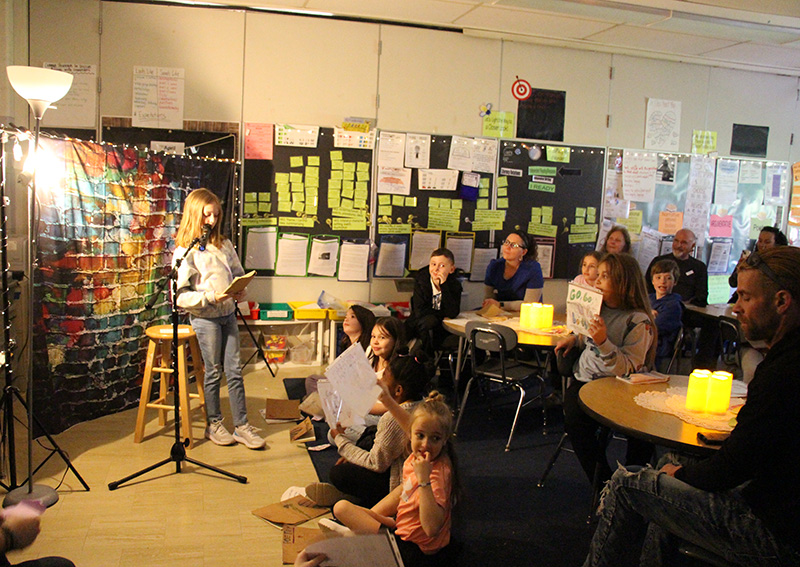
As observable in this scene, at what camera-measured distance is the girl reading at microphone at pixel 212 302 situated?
3717 mm

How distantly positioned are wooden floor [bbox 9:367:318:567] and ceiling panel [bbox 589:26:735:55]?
4.40 m

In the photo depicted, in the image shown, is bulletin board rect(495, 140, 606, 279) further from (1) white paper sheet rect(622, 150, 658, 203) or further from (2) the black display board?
(2) the black display board

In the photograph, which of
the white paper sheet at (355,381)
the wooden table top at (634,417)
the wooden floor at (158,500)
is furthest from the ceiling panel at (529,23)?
the white paper sheet at (355,381)

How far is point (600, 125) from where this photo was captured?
645cm

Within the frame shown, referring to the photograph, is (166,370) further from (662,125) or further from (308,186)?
(662,125)

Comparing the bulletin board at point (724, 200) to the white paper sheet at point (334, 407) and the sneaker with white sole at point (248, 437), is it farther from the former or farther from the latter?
the white paper sheet at point (334, 407)

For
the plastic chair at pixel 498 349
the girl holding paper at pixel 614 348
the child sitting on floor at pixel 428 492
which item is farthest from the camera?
the plastic chair at pixel 498 349

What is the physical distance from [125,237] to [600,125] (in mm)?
4506

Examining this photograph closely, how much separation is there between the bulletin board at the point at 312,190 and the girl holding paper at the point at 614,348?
3.02m

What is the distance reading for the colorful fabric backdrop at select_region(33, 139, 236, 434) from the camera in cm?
376

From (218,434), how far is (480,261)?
3157mm

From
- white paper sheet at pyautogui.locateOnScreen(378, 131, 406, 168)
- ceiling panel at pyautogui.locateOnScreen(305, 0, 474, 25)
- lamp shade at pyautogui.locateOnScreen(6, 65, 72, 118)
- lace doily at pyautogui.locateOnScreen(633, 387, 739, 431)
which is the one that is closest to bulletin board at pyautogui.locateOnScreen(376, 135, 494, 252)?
white paper sheet at pyautogui.locateOnScreen(378, 131, 406, 168)

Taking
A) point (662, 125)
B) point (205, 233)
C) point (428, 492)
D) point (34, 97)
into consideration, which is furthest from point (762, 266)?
point (662, 125)

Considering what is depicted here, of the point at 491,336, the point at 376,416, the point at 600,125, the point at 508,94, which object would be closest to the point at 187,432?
the point at 376,416
